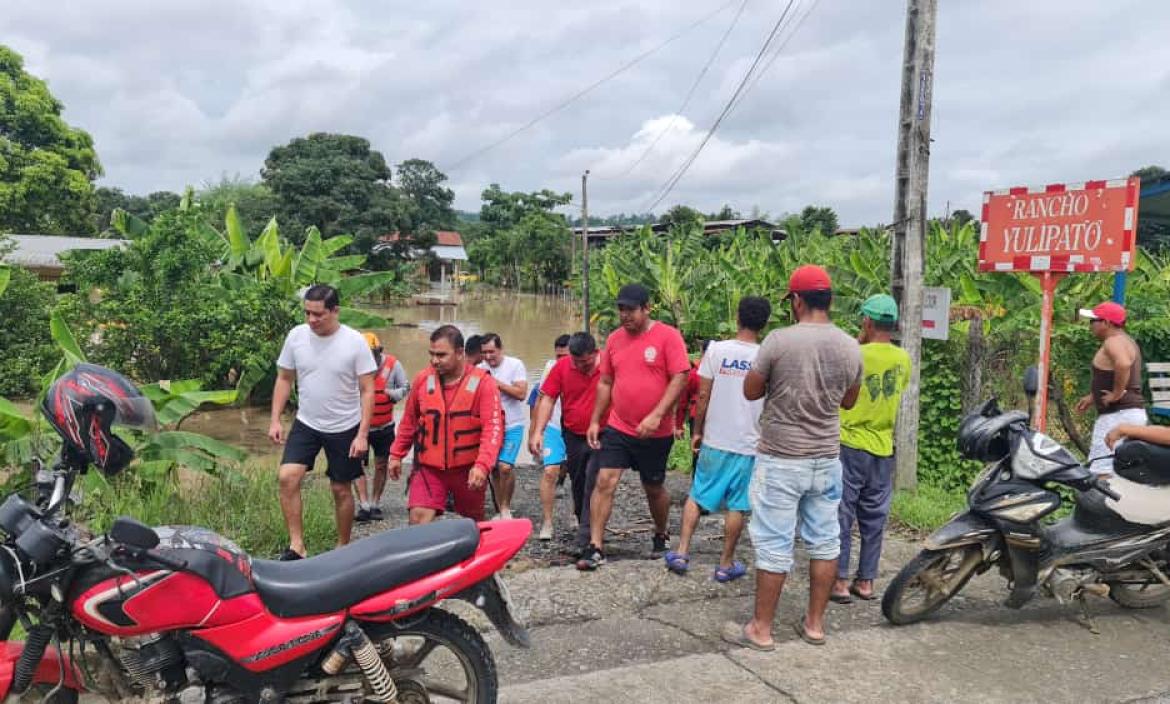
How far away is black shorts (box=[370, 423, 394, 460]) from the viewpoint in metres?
6.73

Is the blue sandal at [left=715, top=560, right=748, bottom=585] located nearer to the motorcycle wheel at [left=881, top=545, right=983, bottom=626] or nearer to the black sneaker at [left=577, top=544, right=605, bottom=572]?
the black sneaker at [left=577, top=544, right=605, bottom=572]

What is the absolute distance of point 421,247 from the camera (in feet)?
137

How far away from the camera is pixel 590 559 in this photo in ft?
16.0

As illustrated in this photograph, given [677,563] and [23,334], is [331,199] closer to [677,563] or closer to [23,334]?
[23,334]

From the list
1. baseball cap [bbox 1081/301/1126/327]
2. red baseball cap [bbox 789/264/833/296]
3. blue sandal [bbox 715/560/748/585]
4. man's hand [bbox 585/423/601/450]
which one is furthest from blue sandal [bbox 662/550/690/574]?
baseball cap [bbox 1081/301/1126/327]

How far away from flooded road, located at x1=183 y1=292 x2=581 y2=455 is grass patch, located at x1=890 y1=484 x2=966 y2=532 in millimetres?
8771

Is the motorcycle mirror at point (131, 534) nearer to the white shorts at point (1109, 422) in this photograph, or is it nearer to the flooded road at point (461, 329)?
the white shorts at point (1109, 422)

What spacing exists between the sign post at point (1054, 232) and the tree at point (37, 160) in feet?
105

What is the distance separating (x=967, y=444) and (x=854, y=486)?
607mm

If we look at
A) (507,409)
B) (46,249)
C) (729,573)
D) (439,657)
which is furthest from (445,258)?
(439,657)

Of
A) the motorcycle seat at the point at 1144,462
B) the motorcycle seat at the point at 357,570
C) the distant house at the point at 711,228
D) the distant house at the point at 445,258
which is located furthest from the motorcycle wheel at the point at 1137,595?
the distant house at the point at 445,258

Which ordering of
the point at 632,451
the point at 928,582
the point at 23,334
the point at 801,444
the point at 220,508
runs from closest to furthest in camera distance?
the point at 801,444 < the point at 928,582 < the point at 632,451 < the point at 220,508 < the point at 23,334

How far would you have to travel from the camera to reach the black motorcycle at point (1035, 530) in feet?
13.3

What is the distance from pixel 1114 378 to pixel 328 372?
5155 millimetres
